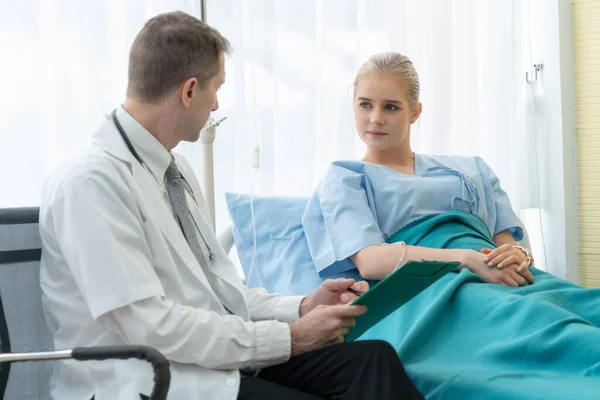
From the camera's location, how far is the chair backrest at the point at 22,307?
1374 mm

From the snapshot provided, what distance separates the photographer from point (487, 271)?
79.2 inches

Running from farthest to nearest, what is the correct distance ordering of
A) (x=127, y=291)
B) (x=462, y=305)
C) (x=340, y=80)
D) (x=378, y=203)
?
1. (x=340, y=80)
2. (x=378, y=203)
3. (x=462, y=305)
4. (x=127, y=291)

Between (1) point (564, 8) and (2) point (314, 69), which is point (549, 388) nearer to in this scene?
(2) point (314, 69)

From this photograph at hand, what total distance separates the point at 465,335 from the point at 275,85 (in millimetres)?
1226

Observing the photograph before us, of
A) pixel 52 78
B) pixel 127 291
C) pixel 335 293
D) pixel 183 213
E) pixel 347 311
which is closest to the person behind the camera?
pixel 127 291

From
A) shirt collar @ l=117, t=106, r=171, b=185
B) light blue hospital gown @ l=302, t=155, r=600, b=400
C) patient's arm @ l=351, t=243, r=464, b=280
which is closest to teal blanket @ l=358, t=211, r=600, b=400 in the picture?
light blue hospital gown @ l=302, t=155, r=600, b=400

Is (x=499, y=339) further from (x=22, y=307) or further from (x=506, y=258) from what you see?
(x=22, y=307)

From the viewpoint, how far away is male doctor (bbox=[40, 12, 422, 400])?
130cm

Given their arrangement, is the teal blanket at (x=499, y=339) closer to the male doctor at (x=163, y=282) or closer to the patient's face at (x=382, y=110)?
the male doctor at (x=163, y=282)

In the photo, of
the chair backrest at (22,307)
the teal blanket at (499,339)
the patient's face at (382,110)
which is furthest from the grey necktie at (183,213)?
the patient's face at (382,110)

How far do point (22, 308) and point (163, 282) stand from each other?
255 mm

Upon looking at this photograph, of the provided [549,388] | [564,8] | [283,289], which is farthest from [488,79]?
[549,388]

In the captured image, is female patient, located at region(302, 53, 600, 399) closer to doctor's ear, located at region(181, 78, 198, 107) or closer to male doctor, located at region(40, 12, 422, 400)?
male doctor, located at region(40, 12, 422, 400)

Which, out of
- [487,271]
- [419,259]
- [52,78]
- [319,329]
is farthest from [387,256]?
[52,78]
